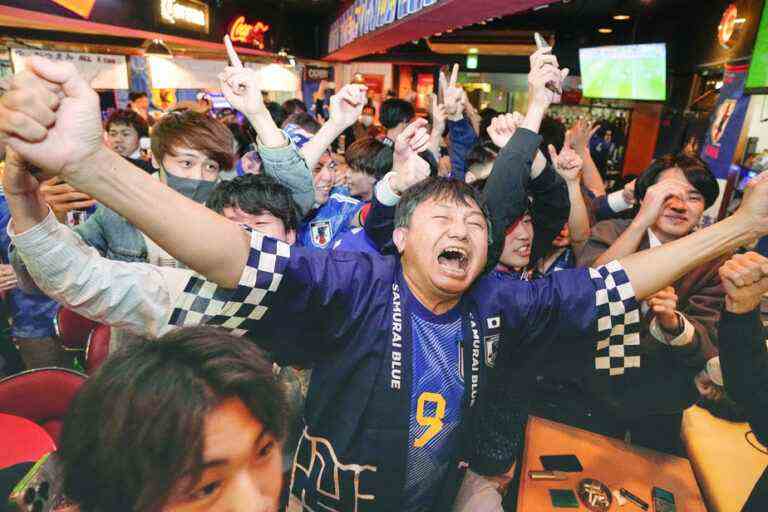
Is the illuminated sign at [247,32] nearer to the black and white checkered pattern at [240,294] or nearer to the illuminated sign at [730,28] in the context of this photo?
the illuminated sign at [730,28]

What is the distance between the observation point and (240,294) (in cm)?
106

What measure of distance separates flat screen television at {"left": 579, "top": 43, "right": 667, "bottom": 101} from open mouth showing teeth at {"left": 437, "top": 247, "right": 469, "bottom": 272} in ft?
22.0

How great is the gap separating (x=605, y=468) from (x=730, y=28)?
16.2ft

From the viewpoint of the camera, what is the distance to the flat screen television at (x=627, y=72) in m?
6.57

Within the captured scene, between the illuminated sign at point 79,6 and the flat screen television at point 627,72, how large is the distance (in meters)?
7.44

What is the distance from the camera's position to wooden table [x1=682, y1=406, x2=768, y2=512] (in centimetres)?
223

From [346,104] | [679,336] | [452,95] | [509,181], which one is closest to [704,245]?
[679,336]

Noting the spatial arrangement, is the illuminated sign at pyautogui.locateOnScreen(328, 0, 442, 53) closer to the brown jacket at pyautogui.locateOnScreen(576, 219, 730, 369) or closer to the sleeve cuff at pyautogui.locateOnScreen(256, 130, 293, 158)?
the sleeve cuff at pyautogui.locateOnScreen(256, 130, 293, 158)

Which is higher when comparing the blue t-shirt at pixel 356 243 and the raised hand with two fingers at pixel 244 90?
the raised hand with two fingers at pixel 244 90

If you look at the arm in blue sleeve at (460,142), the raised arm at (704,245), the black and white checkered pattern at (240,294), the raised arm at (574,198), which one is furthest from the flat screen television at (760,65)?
the black and white checkered pattern at (240,294)

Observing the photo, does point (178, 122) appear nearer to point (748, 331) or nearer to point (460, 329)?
point (460, 329)

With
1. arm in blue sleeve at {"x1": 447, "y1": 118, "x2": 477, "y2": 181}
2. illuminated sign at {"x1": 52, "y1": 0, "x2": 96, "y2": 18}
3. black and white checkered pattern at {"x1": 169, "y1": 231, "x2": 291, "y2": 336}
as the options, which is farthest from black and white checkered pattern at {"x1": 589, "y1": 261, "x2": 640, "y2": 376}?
illuminated sign at {"x1": 52, "y1": 0, "x2": 96, "y2": 18}

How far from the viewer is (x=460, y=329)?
1409 mm

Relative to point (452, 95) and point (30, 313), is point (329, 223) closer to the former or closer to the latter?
point (452, 95)
